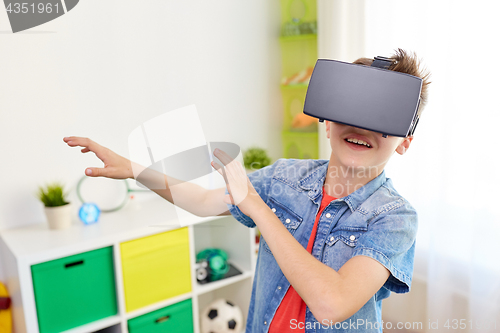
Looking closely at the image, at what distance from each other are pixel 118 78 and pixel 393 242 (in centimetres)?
140

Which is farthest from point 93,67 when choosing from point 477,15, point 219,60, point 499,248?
point 499,248

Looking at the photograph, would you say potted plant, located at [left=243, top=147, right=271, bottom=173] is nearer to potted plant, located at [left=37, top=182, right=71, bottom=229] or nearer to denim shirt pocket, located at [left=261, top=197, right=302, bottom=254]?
potted plant, located at [left=37, top=182, right=71, bottom=229]

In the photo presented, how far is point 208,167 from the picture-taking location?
187cm

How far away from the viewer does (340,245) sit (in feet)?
2.56

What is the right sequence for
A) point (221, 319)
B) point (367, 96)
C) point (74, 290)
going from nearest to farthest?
point (367, 96) → point (74, 290) → point (221, 319)

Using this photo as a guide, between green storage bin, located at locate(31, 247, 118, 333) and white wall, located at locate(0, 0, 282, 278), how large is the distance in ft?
1.18

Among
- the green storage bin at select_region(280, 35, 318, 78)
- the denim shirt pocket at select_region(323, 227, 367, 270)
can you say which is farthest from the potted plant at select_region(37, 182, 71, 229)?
the green storage bin at select_region(280, 35, 318, 78)

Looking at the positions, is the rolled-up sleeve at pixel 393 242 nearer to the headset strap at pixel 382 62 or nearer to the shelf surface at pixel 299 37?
the headset strap at pixel 382 62

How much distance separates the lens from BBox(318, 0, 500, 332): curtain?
145cm

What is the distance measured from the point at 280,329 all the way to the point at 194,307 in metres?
0.94

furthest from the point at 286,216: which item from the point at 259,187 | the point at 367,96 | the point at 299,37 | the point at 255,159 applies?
the point at 299,37

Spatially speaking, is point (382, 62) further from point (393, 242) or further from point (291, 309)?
point (291, 309)

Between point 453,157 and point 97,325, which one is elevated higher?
point 453,157

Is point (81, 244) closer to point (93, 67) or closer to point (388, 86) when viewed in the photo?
point (93, 67)
